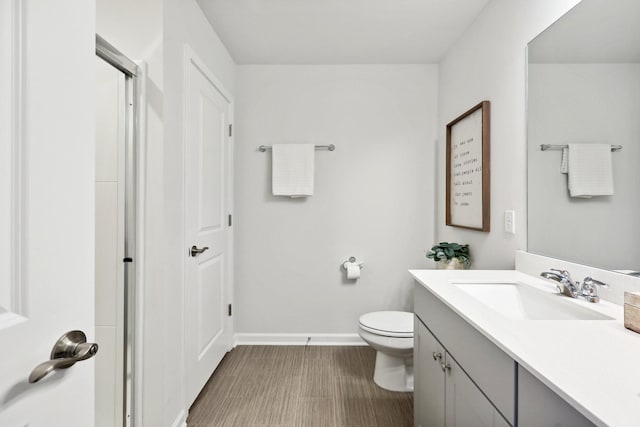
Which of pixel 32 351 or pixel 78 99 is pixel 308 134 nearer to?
pixel 78 99

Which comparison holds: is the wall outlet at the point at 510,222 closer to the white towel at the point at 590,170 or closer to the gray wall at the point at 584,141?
the gray wall at the point at 584,141

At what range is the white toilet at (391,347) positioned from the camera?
1.96 m

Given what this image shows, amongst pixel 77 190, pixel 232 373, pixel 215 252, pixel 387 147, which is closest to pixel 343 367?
pixel 232 373

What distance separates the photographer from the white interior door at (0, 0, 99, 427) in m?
0.49

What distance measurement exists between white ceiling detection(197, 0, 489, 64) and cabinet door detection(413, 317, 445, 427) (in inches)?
70.7

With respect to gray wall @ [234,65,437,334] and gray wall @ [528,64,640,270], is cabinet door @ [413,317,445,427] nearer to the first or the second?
gray wall @ [528,64,640,270]

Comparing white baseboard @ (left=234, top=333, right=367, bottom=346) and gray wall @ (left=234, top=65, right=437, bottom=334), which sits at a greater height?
gray wall @ (left=234, top=65, right=437, bottom=334)

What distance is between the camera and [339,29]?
2.21 metres

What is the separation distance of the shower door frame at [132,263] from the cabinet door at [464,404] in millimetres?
1261

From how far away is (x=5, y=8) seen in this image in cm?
48

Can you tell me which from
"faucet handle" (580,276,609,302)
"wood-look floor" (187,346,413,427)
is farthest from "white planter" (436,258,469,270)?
"faucet handle" (580,276,609,302)

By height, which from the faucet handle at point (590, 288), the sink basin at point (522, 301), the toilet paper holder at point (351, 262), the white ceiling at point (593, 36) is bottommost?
the toilet paper holder at point (351, 262)

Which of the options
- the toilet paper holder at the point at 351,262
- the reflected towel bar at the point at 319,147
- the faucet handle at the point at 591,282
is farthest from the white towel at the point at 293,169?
the faucet handle at the point at 591,282

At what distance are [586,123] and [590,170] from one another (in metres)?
0.17
